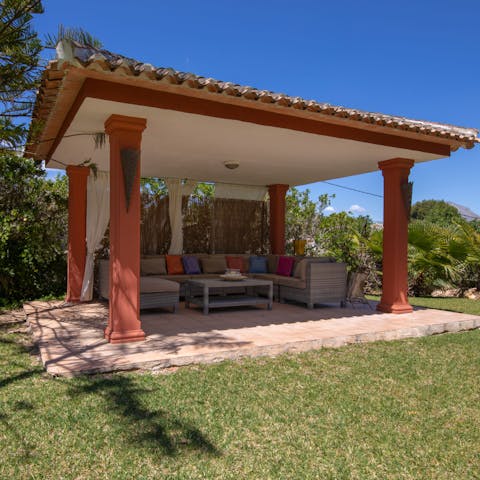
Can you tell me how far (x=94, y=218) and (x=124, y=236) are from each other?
157 inches

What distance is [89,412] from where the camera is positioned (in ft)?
12.1

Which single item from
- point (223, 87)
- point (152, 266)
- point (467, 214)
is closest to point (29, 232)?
point (152, 266)

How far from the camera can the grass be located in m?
9.63

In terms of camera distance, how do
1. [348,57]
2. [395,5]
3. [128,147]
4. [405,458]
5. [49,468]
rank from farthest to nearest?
1. [348,57]
2. [395,5]
3. [128,147]
4. [405,458]
5. [49,468]

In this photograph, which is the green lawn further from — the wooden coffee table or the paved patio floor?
the wooden coffee table

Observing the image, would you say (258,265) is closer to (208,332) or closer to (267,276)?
(267,276)

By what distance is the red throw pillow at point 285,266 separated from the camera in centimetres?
989

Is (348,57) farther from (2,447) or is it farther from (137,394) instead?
(2,447)

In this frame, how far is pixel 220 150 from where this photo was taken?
26.5 ft

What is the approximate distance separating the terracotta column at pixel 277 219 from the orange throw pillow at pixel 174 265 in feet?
9.71

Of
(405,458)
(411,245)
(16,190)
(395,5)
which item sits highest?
(395,5)

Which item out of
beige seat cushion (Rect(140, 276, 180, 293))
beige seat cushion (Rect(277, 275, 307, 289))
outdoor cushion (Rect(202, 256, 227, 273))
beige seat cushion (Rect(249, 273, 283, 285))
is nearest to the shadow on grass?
beige seat cushion (Rect(140, 276, 180, 293))

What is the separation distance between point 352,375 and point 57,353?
3.21m

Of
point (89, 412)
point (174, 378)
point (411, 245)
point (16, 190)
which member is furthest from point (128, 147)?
point (411, 245)
